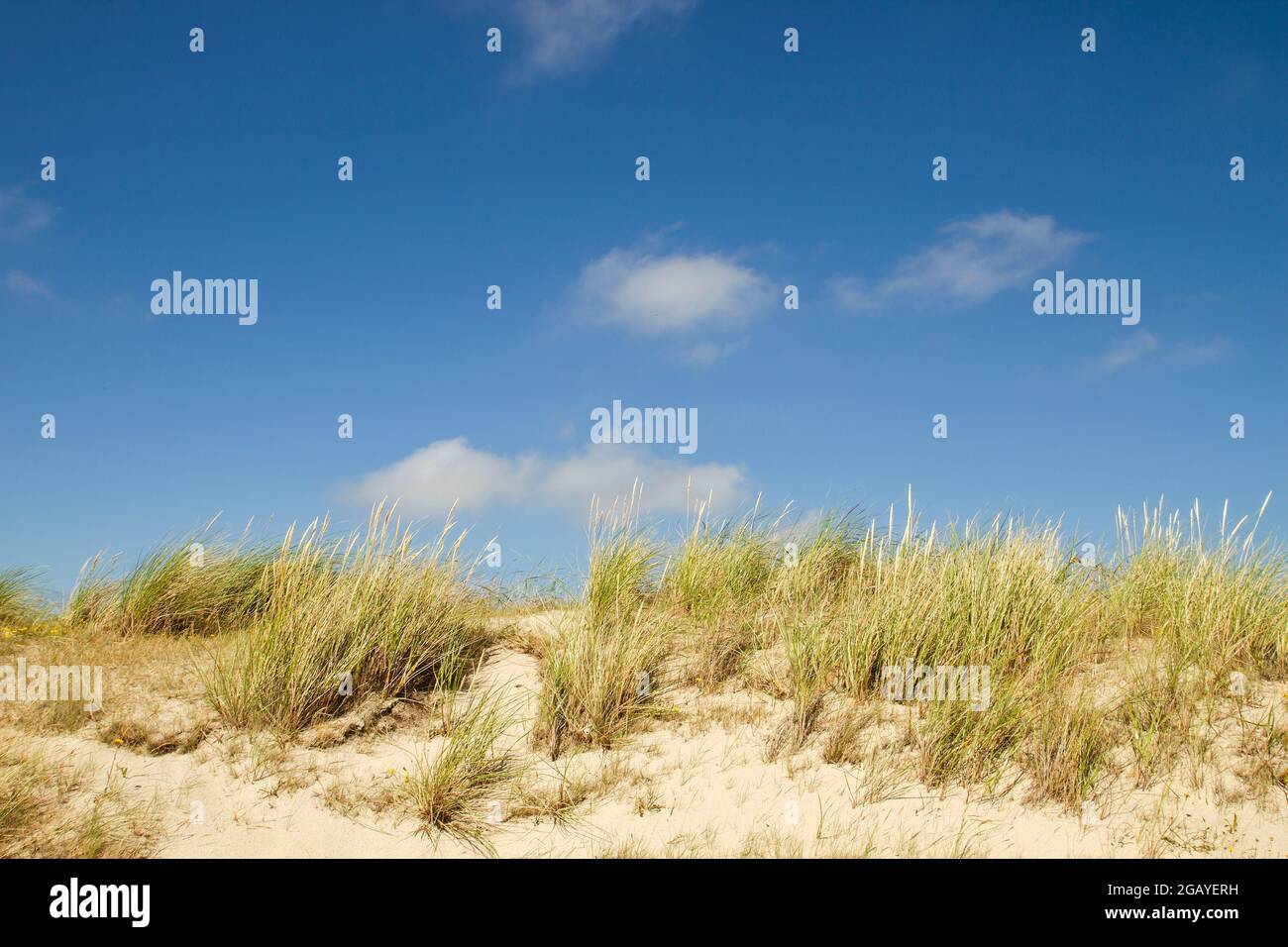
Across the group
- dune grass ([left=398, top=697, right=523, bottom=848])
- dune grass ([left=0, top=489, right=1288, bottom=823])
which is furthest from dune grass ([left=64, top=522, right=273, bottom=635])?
dune grass ([left=398, top=697, right=523, bottom=848])

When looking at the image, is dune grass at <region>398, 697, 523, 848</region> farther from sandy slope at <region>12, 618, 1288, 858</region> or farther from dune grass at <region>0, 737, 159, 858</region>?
dune grass at <region>0, 737, 159, 858</region>

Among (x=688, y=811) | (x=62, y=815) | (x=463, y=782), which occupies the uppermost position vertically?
(x=463, y=782)

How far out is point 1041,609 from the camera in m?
7.12

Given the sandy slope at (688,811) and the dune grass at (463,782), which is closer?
the sandy slope at (688,811)

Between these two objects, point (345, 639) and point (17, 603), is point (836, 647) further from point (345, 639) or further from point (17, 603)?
point (17, 603)

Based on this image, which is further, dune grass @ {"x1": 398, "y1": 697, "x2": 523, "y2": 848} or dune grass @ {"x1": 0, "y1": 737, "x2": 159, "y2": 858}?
dune grass @ {"x1": 398, "y1": 697, "x2": 523, "y2": 848}

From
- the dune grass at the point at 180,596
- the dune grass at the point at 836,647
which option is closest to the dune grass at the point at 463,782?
the dune grass at the point at 836,647

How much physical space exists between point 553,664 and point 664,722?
1009 millimetres

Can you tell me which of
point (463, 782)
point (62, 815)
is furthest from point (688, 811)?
point (62, 815)

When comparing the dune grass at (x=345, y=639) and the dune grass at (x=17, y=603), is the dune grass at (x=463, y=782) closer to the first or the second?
the dune grass at (x=345, y=639)

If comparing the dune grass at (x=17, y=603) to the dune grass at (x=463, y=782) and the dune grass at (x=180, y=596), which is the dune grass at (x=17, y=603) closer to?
the dune grass at (x=180, y=596)

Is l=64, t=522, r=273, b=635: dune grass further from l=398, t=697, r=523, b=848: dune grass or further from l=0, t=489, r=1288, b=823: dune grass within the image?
l=398, t=697, r=523, b=848: dune grass
